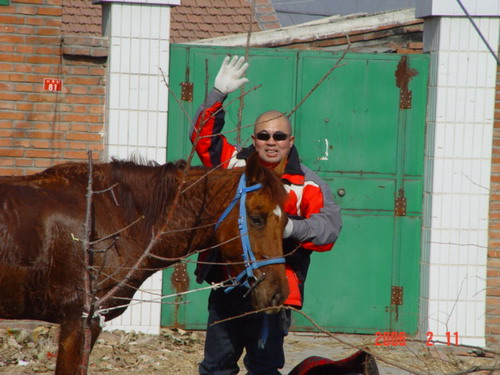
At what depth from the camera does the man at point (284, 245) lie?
14.1 ft

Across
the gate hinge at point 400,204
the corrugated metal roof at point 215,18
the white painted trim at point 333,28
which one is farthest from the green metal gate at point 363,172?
the corrugated metal roof at point 215,18

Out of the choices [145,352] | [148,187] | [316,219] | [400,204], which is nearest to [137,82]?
[145,352]

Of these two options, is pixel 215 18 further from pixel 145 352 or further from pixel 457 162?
pixel 145 352

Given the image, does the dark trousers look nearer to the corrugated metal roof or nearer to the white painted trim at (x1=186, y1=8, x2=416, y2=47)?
the white painted trim at (x1=186, y1=8, x2=416, y2=47)

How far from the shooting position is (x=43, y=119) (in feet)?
22.2

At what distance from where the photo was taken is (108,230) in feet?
14.0

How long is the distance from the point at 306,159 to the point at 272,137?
2.71 metres

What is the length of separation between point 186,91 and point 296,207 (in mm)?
2806

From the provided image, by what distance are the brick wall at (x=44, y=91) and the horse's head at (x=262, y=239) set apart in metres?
2.95

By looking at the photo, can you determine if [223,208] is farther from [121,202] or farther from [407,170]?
[407,170]

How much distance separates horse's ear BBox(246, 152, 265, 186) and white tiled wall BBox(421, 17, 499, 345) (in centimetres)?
329
